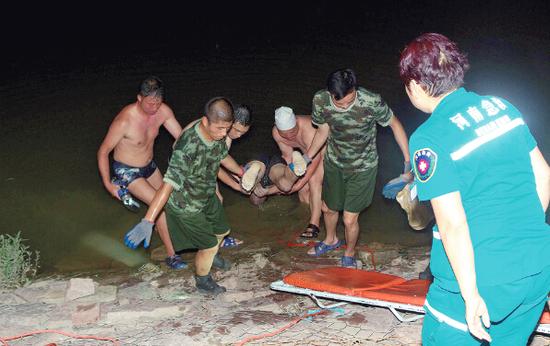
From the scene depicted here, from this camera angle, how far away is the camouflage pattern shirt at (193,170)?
3.93 metres

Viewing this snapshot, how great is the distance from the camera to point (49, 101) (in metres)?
11.5

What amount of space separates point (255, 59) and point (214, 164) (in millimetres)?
10307

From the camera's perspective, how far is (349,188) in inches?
191

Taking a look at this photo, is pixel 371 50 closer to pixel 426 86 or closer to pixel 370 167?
pixel 370 167

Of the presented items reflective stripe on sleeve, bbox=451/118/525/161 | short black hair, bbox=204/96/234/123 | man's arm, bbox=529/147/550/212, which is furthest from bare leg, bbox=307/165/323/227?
reflective stripe on sleeve, bbox=451/118/525/161

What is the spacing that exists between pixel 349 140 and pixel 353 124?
0.17 meters

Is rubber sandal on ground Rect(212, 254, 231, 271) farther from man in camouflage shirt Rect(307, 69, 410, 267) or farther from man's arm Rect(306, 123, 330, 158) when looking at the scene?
man's arm Rect(306, 123, 330, 158)

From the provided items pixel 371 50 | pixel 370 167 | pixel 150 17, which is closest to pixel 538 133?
pixel 370 167

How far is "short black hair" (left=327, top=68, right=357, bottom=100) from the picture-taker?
4.25 meters

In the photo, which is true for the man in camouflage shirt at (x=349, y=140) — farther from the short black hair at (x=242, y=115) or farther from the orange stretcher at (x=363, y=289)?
the orange stretcher at (x=363, y=289)

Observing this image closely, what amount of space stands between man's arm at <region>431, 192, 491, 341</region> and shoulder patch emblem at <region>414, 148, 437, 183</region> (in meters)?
0.09

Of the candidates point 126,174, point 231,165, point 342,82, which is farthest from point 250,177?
point 126,174

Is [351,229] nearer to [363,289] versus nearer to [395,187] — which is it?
[395,187]

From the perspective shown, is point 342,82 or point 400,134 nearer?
point 342,82
